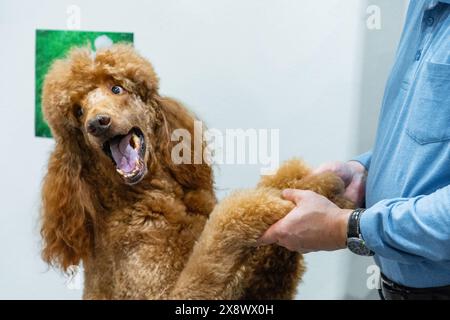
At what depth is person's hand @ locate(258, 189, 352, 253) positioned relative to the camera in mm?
780

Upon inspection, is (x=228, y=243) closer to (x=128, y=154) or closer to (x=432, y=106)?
(x=128, y=154)

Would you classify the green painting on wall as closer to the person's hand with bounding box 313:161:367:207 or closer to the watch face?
the person's hand with bounding box 313:161:367:207

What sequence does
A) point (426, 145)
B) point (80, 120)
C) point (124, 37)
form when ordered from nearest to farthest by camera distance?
1. point (426, 145)
2. point (80, 120)
3. point (124, 37)

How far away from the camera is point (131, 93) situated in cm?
89

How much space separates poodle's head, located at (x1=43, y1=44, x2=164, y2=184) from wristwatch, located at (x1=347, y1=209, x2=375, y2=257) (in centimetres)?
35

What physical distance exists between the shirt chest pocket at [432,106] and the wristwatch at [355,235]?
15 centimetres

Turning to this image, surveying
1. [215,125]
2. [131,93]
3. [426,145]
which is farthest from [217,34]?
[426,145]

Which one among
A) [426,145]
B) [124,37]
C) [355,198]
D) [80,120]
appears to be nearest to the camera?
[426,145]

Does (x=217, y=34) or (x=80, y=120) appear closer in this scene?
(x=80, y=120)

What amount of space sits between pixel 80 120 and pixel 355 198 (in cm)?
53

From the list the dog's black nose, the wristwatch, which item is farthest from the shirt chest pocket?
the dog's black nose

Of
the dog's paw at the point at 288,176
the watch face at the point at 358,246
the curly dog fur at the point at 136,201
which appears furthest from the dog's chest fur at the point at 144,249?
the watch face at the point at 358,246

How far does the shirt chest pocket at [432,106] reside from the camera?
75cm
